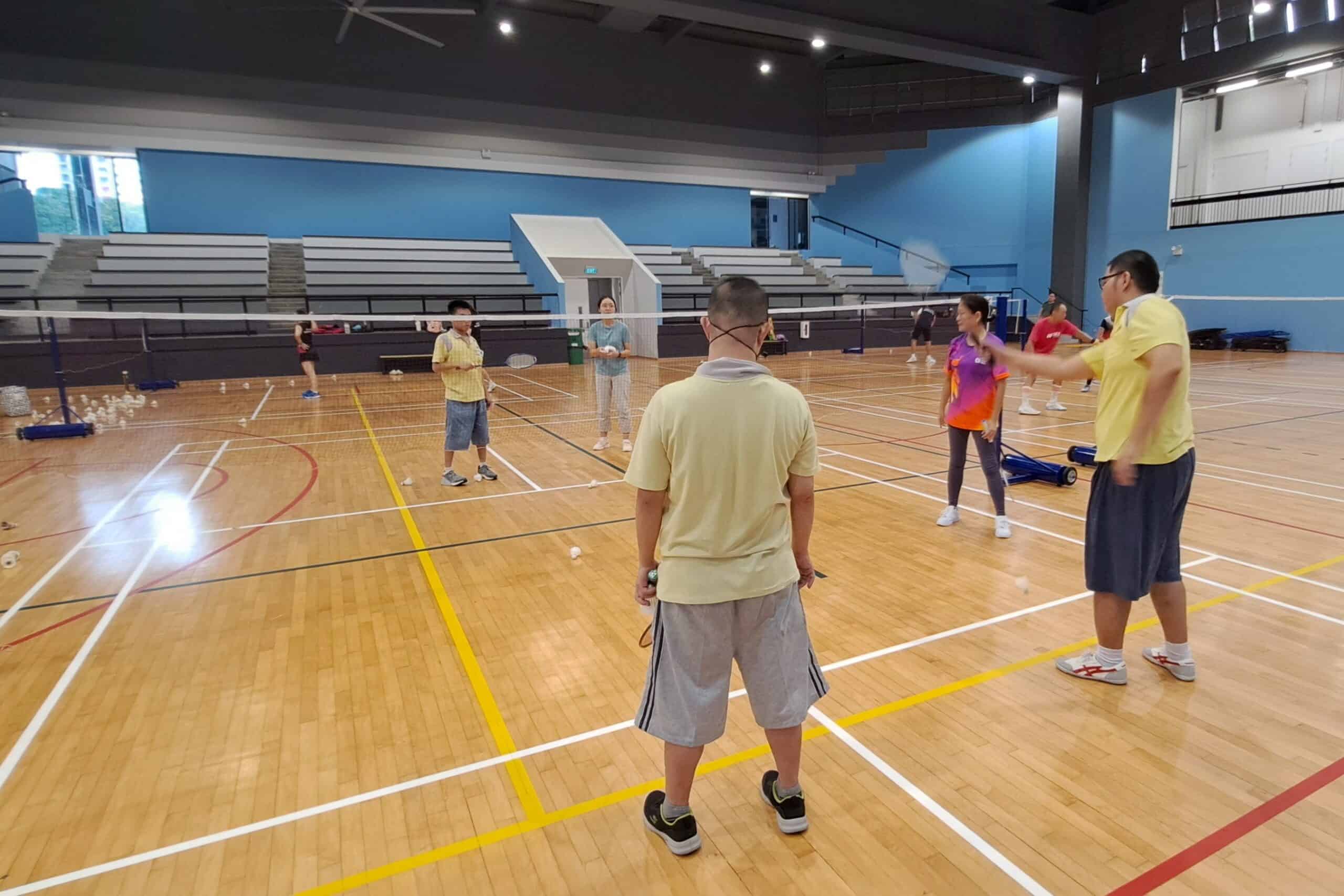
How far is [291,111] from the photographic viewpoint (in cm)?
2361

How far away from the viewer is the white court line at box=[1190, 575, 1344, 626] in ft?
15.1

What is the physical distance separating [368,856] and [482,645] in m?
1.78

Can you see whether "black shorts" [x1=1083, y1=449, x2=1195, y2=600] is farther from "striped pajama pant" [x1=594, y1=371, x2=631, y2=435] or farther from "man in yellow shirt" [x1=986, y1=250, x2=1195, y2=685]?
"striped pajama pant" [x1=594, y1=371, x2=631, y2=435]

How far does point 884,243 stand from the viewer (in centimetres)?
3234

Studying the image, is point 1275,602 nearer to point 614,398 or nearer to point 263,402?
point 614,398

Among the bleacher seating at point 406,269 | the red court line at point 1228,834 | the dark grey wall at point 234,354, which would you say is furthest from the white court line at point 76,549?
the bleacher seating at point 406,269

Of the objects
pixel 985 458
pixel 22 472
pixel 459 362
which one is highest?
pixel 459 362

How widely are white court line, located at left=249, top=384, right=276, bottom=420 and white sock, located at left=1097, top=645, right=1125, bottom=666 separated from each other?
13947mm

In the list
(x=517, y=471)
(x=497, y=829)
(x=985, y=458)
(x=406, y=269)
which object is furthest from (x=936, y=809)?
(x=406, y=269)

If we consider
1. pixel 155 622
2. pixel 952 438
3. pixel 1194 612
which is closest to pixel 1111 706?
pixel 1194 612

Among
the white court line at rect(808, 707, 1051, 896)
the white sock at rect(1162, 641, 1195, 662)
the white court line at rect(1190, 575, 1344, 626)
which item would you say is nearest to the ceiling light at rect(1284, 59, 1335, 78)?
the white court line at rect(1190, 575, 1344, 626)

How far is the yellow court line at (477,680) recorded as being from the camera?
10.3 feet

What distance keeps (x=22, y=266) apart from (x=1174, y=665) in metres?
27.4

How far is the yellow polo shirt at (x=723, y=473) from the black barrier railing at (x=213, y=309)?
16336 mm
